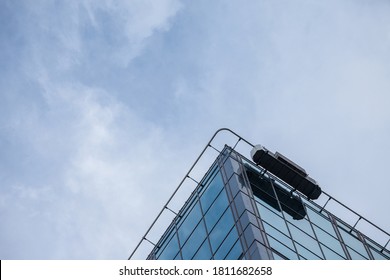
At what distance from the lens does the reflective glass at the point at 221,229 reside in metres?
32.8

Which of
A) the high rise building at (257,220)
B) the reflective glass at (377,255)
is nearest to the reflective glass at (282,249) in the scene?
the high rise building at (257,220)

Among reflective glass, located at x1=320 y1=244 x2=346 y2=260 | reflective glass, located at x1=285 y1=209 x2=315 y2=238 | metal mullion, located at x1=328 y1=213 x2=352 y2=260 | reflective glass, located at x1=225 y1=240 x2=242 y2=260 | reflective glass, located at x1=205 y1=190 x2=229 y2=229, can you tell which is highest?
metal mullion, located at x1=328 y1=213 x2=352 y2=260

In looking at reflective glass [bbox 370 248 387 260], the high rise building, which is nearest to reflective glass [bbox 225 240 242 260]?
the high rise building

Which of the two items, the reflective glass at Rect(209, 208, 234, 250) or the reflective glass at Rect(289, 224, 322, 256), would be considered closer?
the reflective glass at Rect(209, 208, 234, 250)

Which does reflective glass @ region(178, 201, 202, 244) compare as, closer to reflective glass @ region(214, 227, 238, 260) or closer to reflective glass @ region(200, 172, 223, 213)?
reflective glass @ region(200, 172, 223, 213)

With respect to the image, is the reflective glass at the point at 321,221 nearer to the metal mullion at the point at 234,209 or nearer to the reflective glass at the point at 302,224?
the reflective glass at the point at 302,224

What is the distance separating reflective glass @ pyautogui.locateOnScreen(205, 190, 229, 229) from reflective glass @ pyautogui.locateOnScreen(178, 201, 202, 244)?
52.3 inches

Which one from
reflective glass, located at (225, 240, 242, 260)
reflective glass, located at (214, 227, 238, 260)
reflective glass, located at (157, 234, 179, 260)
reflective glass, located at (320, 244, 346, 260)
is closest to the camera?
reflective glass, located at (225, 240, 242, 260)

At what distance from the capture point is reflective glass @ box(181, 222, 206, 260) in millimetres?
35094

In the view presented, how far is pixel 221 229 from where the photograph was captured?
3331 cm
